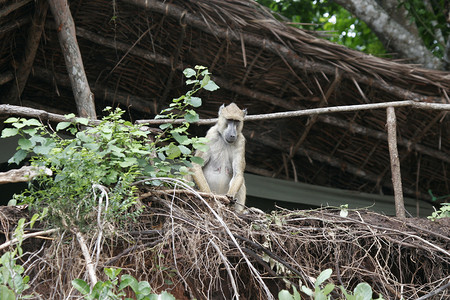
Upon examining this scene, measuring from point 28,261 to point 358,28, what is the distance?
9.22m

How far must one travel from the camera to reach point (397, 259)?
4.21 metres

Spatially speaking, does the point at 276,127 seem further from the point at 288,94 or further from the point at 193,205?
the point at 193,205

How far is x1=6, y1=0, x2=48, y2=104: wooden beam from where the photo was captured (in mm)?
5750

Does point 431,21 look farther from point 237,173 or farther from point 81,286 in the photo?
point 81,286

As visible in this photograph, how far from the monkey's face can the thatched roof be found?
0.76 m

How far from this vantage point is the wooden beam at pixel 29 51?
5.75 m

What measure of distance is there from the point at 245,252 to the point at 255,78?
122 inches

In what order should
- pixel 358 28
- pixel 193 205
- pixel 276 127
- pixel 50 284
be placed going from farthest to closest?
pixel 358 28 → pixel 276 127 → pixel 193 205 → pixel 50 284

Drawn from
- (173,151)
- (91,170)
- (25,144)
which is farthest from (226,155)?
(25,144)

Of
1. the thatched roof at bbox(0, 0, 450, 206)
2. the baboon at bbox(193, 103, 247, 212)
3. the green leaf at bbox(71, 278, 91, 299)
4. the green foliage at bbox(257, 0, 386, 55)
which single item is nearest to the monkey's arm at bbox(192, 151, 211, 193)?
the baboon at bbox(193, 103, 247, 212)

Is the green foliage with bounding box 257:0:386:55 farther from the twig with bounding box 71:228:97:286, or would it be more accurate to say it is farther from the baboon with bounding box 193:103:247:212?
the twig with bounding box 71:228:97:286

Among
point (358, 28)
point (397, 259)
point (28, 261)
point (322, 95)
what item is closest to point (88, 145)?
point (28, 261)

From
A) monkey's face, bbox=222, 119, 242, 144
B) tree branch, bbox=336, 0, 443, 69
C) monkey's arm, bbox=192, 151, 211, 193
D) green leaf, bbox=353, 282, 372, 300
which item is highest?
tree branch, bbox=336, 0, 443, 69

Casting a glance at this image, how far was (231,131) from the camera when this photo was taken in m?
5.26
